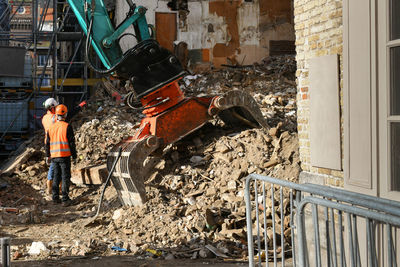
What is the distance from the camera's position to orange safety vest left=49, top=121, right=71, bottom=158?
12047 millimetres

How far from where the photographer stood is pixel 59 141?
12086mm

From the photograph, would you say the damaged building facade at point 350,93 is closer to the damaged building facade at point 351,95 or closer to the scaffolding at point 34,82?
the damaged building facade at point 351,95

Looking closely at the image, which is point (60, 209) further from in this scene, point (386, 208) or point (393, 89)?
point (386, 208)

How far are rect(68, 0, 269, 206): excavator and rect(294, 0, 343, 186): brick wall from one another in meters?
3.90

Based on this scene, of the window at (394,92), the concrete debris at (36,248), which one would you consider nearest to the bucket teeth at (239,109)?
the concrete debris at (36,248)

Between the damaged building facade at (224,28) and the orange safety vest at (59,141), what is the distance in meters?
8.80

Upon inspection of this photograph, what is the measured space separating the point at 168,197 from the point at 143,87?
2011 millimetres

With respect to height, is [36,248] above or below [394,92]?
below

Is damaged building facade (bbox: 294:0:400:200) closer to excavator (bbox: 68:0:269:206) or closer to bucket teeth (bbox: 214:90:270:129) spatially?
excavator (bbox: 68:0:269:206)

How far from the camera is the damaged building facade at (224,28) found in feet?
67.2

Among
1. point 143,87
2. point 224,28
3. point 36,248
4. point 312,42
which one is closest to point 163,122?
point 143,87

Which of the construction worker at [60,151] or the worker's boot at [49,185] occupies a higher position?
the construction worker at [60,151]

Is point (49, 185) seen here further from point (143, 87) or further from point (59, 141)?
point (143, 87)

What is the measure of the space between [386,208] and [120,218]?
687 centimetres
